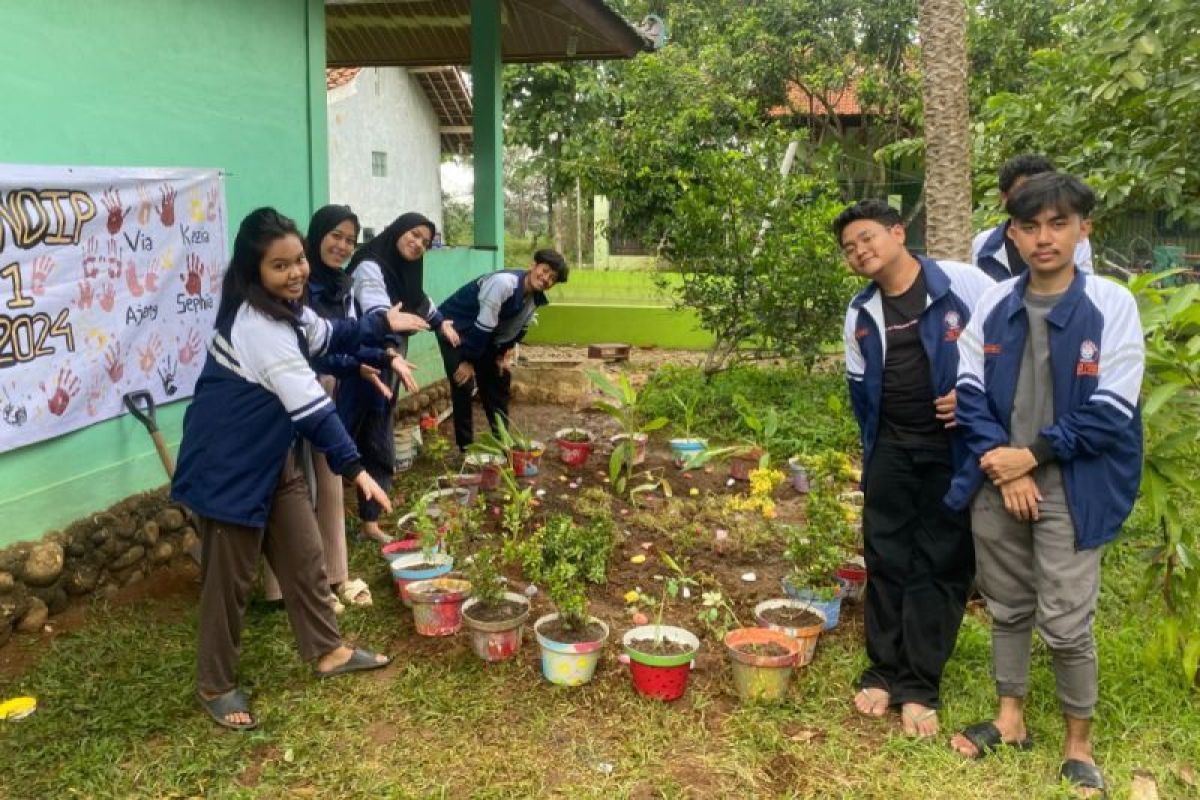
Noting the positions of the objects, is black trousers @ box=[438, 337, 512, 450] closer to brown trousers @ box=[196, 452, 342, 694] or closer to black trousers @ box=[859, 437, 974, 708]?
brown trousers @ box=[196, 452, 342, 694]

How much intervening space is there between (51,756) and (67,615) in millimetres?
1118

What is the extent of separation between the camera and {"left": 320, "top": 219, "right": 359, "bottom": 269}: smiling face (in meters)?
4.01

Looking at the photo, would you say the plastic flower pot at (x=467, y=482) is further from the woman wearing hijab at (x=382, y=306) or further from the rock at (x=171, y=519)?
the rock at (x=171, y=519)

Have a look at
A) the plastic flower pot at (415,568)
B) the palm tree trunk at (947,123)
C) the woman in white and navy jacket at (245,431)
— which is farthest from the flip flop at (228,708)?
the palm tree trunk at (947,123)

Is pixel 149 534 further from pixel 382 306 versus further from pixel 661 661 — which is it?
pixel 661 661

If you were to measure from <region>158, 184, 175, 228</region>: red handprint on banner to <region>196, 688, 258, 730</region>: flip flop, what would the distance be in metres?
2.38

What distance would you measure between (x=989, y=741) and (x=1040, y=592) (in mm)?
592

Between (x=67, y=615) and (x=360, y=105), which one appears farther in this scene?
(x=360, y=105)

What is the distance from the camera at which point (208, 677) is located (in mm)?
3186

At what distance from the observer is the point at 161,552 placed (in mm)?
4473

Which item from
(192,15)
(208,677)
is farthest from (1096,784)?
(192,15)

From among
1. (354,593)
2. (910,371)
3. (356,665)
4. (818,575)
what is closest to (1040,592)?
(910,371)

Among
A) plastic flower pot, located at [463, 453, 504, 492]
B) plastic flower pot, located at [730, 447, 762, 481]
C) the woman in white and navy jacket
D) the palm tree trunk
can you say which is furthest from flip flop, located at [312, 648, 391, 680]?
the palm tree trunk

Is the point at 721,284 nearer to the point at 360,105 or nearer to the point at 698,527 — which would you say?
the point at 698,527
